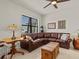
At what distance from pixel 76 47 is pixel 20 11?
3980 mm

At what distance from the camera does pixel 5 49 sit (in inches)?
150

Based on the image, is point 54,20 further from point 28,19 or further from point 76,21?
point 28,19

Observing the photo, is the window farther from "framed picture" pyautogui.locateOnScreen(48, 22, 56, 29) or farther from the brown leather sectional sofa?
"framed picture" pyautogui.locateOnScreen(48, 22, 56, 29)

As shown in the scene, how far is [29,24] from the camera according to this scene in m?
6.04

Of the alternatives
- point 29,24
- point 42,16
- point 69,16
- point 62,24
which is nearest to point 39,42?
point 29,24

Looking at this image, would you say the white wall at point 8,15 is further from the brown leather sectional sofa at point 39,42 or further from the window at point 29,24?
the brown leather sectional sofa at point 39,42

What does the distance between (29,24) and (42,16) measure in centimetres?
197

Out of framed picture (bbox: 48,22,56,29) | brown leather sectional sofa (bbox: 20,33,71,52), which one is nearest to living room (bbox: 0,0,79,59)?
framed picture (bbox: 48,22,56,29)

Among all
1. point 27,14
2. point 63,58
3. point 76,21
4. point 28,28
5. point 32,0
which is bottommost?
point 63,58

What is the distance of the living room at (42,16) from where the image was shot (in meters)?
3.86

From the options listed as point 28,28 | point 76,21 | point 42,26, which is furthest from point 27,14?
point 76,21

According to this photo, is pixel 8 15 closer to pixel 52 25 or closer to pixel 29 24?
pixel 29 24

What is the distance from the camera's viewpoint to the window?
5.51m

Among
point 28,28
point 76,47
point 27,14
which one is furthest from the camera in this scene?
point 28,28
